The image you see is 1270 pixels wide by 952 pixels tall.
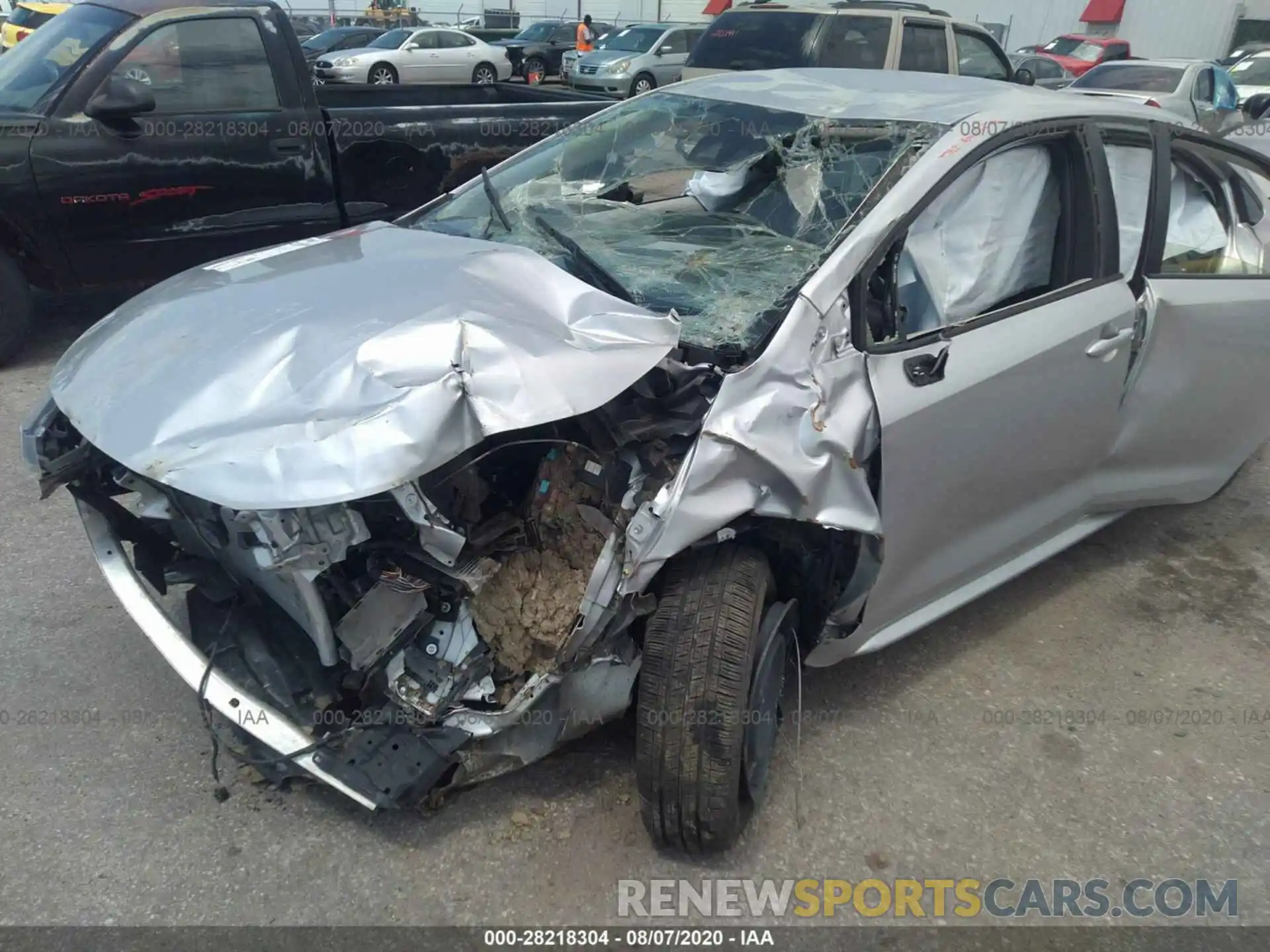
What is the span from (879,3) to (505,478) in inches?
444

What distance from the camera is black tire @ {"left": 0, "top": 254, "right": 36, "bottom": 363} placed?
5.01 meters

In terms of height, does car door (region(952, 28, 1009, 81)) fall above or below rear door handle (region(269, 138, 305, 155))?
below

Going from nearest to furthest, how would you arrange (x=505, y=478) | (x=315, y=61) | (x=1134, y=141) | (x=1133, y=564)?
(x=505, y=478), (x=1134, y=141), (x=1133, y=564), (x=315, y=61)

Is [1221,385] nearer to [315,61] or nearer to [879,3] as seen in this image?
A: [879,3]

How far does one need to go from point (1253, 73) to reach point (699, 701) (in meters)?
20.9

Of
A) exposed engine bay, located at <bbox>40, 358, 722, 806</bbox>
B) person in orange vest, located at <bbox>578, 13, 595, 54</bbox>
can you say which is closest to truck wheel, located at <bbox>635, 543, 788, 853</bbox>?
exposed engine bay, located at <bbox>40, 358, 722, 806</bbox>

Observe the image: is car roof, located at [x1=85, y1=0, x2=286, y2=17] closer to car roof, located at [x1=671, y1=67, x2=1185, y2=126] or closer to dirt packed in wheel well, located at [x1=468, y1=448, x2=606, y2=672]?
car roof, located at [x1=671, y1=67, x2=1185, y2=126]

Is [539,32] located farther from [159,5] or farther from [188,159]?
[188,159]

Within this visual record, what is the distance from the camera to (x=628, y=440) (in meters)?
2.23

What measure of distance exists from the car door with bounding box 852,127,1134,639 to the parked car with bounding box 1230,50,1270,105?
1837 centimetres

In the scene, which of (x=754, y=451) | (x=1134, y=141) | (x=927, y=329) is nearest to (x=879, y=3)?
(x=1134, y=141)

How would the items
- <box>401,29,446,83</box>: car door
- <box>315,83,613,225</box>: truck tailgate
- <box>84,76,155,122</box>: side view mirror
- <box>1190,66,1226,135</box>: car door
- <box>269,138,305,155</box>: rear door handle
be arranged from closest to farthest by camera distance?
<box>84,76,155,122</box>: side view mirror
<box>269,138,305,155</box>: rear door handle
<box>315,83,613,225</box>: truck tailgate
<box>1190,66,1226,135</box>: car door
<box>401,29,446,83</box>: car door

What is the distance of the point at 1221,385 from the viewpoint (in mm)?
3510

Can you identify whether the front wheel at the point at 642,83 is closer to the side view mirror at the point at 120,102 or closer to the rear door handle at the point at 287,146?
the rear door handle at the point at 287,146
